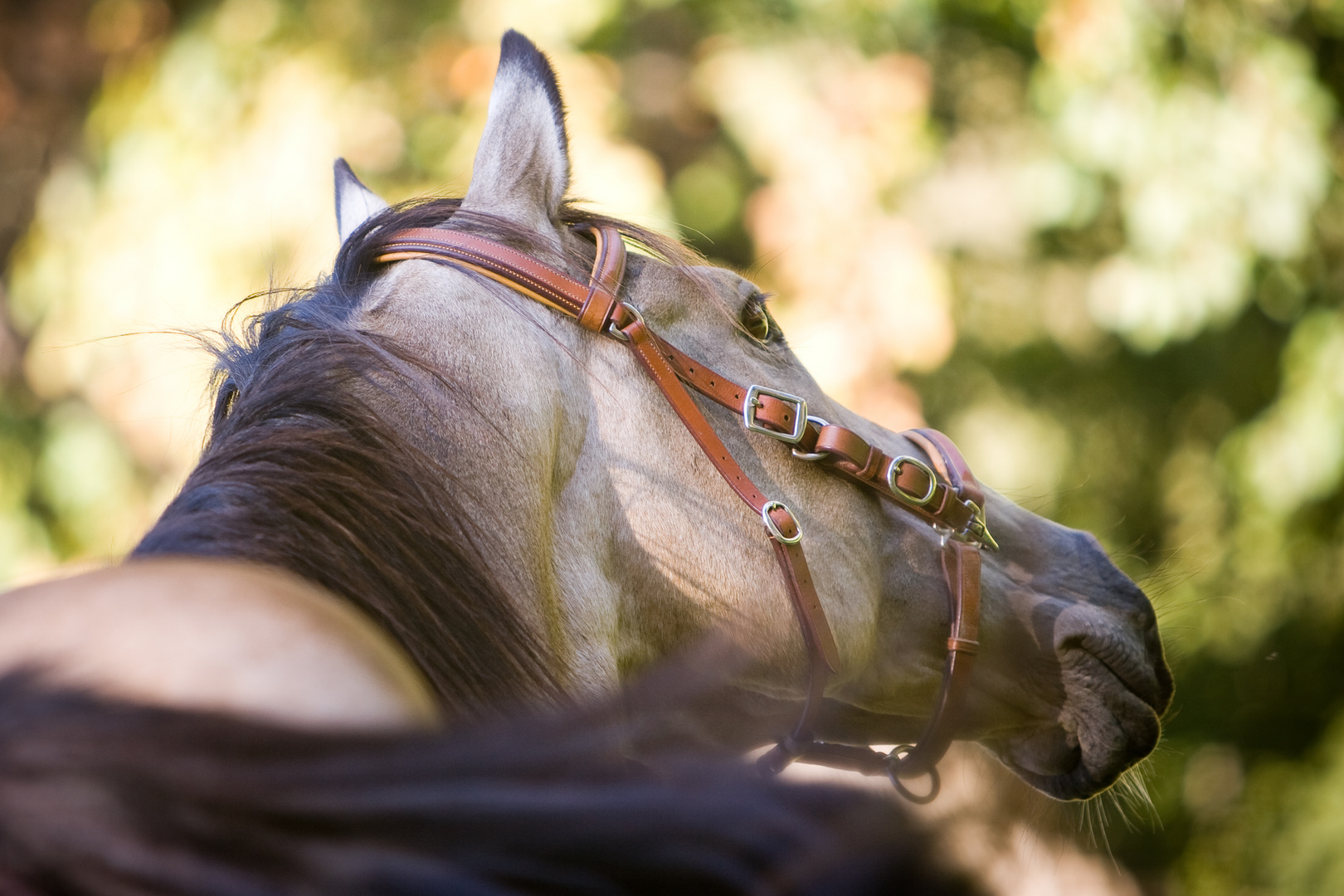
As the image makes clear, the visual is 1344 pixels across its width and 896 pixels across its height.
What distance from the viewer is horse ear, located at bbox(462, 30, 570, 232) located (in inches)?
55.6

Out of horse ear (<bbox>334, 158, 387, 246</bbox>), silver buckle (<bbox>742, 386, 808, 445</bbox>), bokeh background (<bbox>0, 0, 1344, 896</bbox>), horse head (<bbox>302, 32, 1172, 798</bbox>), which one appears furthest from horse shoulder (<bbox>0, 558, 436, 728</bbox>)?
bokeh background (<bbox>0, 0, 1344, 896</bbox>)

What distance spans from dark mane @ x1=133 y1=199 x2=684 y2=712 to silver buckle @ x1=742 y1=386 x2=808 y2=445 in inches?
17.8

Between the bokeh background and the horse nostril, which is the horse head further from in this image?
the bokeh background

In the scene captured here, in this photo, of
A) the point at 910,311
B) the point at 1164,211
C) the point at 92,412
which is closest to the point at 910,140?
the point at 910,311

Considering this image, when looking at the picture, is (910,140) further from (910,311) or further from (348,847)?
(348,847)

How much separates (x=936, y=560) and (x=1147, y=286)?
8.95 ft

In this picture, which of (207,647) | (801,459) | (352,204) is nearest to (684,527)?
(801,459)

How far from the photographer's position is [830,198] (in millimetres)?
3773

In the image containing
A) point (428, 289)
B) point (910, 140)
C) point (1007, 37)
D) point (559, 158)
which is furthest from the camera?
point (1007, 37)

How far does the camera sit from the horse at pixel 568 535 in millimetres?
858

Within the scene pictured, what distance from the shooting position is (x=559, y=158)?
57.3 inches

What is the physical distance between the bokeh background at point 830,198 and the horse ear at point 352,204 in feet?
5.33

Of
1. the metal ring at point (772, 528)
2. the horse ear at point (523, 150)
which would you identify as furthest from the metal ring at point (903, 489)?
the horse ear at point (523, 150)

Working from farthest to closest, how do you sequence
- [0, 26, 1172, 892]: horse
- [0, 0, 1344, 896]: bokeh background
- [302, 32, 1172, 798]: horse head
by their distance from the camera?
[0, 0, 1344, 896]: bokeh background < [302, 32, 1172, 798]: horse head < [0, 26, 1172, 892]: horse
